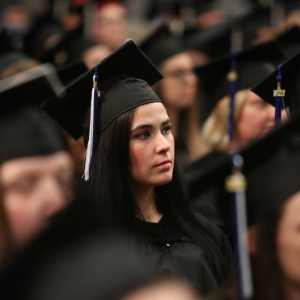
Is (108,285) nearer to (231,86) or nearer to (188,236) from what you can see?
(188,236)

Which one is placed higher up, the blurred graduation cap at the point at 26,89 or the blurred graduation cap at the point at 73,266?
the blurred graduation cap at the point at 26,89

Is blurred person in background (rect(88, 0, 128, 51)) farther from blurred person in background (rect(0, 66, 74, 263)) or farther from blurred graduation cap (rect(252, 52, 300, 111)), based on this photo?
blurred person in background (rect(0, 66, 74, 263))

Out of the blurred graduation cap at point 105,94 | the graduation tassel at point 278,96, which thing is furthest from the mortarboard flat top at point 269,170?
the graduation tassel at point 278,96

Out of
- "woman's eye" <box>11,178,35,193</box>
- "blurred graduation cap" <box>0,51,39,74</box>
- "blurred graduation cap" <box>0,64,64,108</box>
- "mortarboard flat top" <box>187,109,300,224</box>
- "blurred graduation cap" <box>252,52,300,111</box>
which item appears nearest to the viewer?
"woman's eye" <box>11,178,35,193</box>

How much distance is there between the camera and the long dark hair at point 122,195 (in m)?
2.90

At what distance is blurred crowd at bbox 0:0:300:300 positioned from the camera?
142 cm

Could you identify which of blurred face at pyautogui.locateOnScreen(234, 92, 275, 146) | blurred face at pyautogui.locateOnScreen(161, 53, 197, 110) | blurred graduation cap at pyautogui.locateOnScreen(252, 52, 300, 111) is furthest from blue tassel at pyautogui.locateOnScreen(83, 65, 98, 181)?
blurred face at pyautogui.locateOnScreen(161, 53, 197, 110)

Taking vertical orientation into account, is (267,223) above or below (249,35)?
below

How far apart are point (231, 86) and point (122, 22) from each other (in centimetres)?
383

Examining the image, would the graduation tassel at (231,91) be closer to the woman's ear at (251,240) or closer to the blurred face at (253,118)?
the blurred face at (253,118)

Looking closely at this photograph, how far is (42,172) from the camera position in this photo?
1973mm

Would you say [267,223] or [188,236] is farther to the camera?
[188,236]

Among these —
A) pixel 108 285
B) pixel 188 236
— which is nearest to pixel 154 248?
pixel 188 236

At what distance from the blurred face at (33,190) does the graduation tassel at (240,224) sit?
0.53 m
